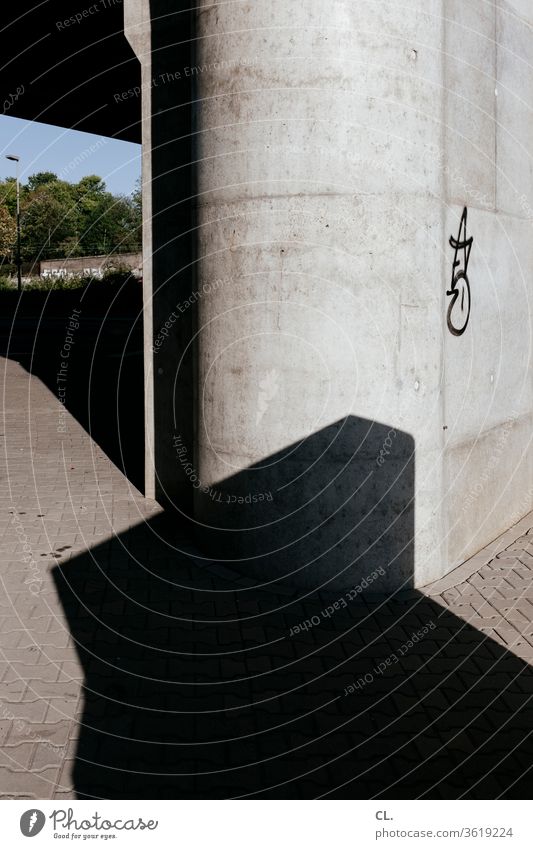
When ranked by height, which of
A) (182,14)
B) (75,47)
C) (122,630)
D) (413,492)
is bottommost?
(122,630)

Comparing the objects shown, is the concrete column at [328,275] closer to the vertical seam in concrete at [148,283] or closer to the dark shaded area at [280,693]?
the dark shaded area at [280,693]

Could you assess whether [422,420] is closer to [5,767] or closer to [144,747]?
[144,747]

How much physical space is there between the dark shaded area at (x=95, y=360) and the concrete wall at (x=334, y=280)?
341cm

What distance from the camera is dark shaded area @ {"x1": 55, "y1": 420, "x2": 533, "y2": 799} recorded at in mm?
4633

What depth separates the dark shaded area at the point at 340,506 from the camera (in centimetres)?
712

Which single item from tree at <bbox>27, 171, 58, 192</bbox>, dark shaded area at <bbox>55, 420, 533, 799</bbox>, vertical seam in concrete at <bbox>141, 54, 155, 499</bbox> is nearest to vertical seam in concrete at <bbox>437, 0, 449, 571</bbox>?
dark shaded area at <bbox>55, 420, 533, 799</bbox>

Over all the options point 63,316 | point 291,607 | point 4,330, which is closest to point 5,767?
point 291,607

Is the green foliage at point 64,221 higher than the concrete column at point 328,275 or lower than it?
higher

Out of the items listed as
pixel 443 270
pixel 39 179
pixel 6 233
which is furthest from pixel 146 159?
pixel 39 179

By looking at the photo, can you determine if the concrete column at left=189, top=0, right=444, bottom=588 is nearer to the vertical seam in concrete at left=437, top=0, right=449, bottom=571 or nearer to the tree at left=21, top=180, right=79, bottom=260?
the vertical seam in concrete at left=437, top=0, right=449, bottom=571

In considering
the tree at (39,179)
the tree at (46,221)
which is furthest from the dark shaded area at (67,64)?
the tree at (39,179)

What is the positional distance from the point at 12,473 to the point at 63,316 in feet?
99.4

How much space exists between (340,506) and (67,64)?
11.6 m

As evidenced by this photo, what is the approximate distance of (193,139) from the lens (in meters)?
7.83
